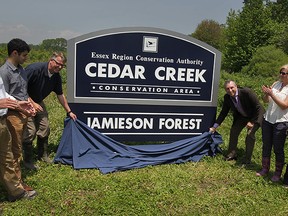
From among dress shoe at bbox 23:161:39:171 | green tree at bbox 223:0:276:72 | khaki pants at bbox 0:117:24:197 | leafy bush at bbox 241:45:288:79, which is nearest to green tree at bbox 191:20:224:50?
green tree at bbox 223:0:276:72

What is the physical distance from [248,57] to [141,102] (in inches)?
1048

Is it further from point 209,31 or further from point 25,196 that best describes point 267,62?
point 209,31

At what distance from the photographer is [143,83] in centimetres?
493

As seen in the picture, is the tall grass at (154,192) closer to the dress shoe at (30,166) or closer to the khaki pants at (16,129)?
the dress shoe at (30,166)

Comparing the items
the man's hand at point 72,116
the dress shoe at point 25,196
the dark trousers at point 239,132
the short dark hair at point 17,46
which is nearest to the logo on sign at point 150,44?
the man's hand at point 72,116

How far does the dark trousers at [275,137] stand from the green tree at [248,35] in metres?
25.9

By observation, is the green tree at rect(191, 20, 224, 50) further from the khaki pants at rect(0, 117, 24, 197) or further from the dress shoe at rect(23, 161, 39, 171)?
the khaki pants at rect(0, 117, 24, 197)

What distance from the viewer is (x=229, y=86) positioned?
4.65 metres

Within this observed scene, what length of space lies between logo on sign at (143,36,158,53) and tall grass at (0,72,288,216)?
1851 millimetres

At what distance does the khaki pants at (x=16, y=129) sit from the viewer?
341cm

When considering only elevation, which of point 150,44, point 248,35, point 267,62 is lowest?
point 150,44

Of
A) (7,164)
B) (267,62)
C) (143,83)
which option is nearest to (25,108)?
(7,164)

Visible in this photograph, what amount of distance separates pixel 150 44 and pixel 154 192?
90.7 inches

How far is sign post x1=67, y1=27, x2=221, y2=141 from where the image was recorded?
4.65 m
